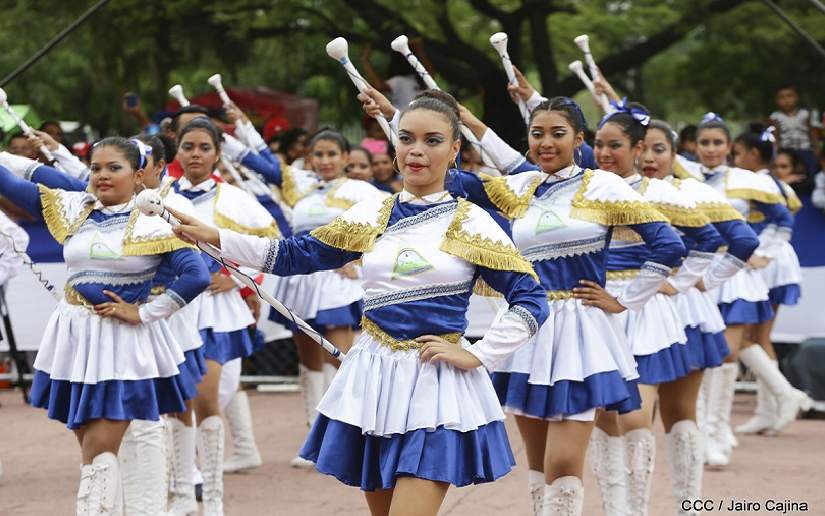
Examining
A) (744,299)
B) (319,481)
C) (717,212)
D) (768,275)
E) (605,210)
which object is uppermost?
(717,212)

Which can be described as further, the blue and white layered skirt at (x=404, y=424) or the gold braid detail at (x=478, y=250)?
the gold braid detail at (x=478, y=250)

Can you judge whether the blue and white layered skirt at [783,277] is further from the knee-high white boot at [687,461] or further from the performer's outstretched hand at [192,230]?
the performer's outstretched hand at [192,230]

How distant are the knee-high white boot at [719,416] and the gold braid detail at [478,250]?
4.78m

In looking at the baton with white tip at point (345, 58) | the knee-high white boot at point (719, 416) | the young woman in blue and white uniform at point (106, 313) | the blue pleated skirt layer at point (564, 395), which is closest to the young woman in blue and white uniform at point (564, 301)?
the blue pleated skirt layer at point (564, 395)

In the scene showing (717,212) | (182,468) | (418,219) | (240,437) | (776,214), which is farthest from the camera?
(776,214)

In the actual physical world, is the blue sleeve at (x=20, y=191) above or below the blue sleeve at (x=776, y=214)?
below

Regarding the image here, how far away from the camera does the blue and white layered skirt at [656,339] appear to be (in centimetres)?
710

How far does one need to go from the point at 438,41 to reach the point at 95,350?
505 inches

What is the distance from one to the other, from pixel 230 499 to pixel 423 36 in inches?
432

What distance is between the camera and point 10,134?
41.1ft

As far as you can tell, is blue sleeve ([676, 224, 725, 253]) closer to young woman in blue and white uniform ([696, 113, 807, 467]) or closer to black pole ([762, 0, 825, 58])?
young woman in blue and white uniform ([696, 113, 807, 467])

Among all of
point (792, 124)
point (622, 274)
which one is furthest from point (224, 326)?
point (792, 124)

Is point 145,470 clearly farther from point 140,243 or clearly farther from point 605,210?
point 605,210

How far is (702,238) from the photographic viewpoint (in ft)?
23.8
